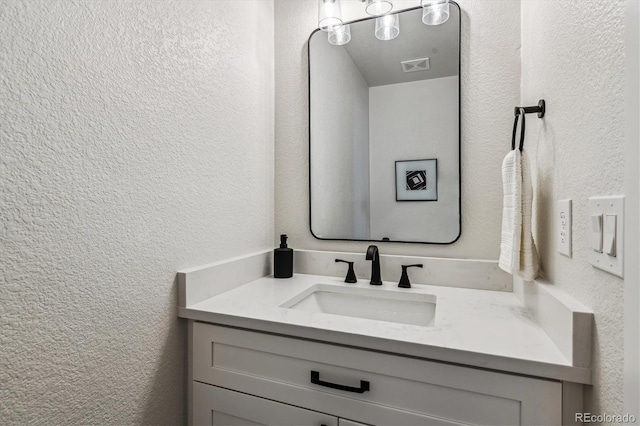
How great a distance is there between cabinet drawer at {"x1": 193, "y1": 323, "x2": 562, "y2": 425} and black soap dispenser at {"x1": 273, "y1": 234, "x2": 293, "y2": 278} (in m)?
0.45

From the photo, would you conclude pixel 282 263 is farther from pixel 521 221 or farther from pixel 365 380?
pixel 521 221

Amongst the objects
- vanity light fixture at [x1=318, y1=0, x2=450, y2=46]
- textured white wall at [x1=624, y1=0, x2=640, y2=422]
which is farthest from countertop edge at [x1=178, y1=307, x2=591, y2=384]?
vanity light fixture at [x1=318, y1=0, x2=450, y2=46]

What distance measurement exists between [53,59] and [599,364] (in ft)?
3.94

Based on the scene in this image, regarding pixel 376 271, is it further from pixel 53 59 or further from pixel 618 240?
pixel 53 59

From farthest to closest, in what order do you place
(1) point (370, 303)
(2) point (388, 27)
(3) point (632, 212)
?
(2) point (388, 27) → (1) point (370, 303) → (3) point (632, 212)

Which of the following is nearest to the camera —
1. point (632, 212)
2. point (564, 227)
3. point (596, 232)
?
point (632, 212)

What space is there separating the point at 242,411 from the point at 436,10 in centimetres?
151

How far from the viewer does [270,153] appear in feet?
4.92

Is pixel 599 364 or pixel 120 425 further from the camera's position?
pixel 120 425

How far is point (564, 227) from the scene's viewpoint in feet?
2.38

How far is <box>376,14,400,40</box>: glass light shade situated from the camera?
1.30 metres

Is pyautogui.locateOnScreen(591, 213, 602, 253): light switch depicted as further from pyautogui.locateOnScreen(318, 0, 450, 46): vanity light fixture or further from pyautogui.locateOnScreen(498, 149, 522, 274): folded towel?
pyautogui.locateOnScreen(318, 0, 450, 46): vanity light fixture

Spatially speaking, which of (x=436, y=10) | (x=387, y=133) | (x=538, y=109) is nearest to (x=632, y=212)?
(x=538, y=109)

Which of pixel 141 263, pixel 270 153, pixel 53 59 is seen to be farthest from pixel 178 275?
pixel 270 153
